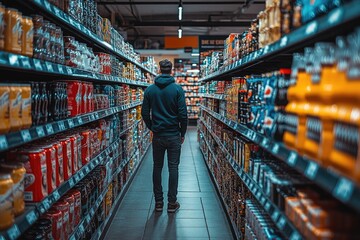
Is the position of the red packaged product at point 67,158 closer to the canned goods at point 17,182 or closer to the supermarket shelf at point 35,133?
the supermarket shelf at point 35,133

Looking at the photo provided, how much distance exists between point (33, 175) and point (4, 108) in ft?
1.84

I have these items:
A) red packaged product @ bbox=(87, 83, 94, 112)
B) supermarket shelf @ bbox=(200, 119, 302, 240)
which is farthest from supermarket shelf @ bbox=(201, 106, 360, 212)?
red packaged product @ bbox=(87, 83, 94, 112)

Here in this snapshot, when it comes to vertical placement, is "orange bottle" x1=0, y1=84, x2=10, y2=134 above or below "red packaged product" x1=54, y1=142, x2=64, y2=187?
above

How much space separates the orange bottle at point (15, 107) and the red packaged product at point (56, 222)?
33.1 inches

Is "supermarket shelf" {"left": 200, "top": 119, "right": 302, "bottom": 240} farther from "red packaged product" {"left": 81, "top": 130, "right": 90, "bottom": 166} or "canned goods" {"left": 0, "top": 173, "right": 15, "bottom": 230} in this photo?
"red packaged product" {"left": 81, "top": 130, "right": 90, "bottom": 166}

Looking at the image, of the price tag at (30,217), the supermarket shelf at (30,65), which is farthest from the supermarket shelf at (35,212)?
the supermarket shelf at (30,65)

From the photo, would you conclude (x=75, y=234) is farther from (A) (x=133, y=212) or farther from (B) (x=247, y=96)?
(A) (x=133, y=212)

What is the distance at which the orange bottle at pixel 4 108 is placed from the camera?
1.84 meters

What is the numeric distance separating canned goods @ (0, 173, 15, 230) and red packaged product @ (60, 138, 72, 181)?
0.93 metres

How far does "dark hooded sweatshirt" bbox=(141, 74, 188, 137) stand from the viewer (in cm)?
497

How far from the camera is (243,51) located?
142 inches

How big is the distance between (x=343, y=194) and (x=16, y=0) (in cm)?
209

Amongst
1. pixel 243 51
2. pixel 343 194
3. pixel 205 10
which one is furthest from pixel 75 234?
pixel 205 10

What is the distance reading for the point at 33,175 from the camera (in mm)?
2291
